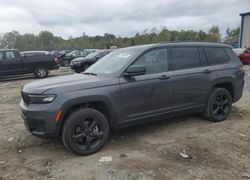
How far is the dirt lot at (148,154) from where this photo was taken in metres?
3.96

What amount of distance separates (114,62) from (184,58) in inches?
57.7

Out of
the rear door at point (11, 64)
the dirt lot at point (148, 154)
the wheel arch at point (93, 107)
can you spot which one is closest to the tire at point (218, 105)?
the dirt lot at point (148, 154)

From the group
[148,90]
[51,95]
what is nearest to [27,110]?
[51,95]

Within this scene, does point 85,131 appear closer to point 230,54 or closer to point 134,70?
point 134,70

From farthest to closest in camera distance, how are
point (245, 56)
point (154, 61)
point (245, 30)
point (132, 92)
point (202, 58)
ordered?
point (245, 30) → point (245, 56) → point (202, 58) → point (154, 61) → point (132, 92)

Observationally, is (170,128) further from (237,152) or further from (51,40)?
(51,40)

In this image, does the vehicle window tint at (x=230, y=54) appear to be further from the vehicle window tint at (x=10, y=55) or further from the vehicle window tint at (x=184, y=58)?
the vehicle window tint at (x=10, y=55)

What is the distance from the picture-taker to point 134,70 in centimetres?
485

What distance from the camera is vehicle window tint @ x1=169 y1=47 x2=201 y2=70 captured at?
5.60 m

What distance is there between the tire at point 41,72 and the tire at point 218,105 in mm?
12689

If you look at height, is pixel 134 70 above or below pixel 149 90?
above

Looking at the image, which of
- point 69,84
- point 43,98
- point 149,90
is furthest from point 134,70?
point 43,98

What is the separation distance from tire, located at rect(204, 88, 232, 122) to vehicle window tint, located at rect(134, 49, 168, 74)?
4.78ft

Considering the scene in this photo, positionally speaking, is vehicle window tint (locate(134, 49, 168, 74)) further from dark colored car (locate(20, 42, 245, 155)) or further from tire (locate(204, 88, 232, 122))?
tire (locate(204, 88, 232, 122))
